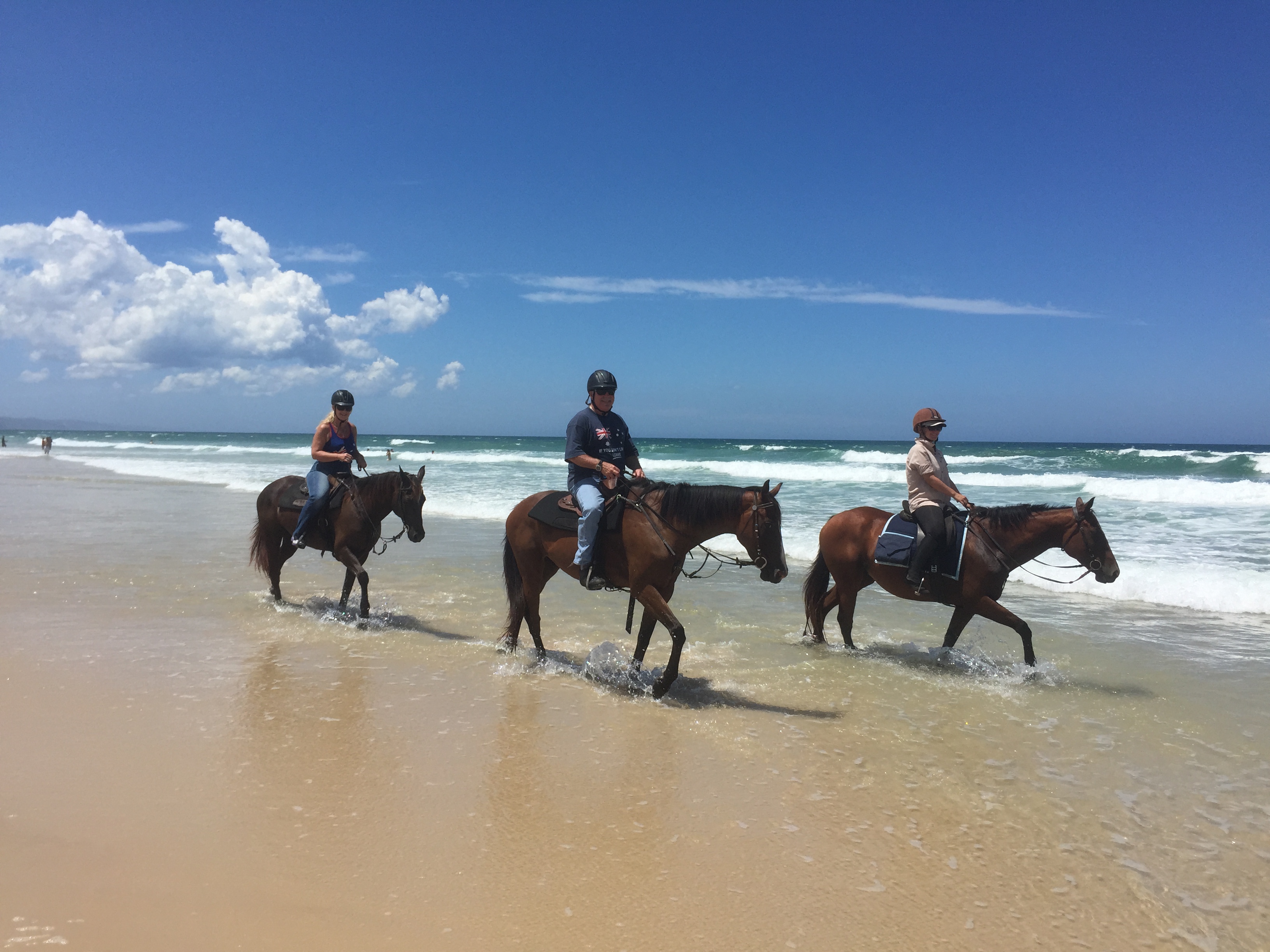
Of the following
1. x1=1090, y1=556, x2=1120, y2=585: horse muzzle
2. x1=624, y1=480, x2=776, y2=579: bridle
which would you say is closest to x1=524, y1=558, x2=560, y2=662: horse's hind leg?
x1=624, y1=480, x2=776, y2=579: bridle

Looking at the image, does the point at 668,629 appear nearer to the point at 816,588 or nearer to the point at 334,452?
the point at 816,588

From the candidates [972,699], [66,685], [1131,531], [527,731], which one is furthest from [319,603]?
[1131,531]

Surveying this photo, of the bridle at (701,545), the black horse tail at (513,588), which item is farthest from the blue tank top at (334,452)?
the bridle at (701,545)

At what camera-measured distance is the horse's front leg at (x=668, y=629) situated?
5266mm

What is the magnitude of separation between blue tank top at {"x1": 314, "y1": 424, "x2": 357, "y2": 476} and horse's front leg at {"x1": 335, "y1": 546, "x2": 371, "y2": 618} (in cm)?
91

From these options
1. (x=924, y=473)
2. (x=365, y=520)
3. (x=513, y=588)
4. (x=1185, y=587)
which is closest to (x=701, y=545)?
(x=513, y=588)

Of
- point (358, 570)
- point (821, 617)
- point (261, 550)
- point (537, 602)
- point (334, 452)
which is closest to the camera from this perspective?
point (537, 602)

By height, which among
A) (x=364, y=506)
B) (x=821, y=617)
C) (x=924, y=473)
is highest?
(x=924, y=473)

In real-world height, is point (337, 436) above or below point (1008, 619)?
above

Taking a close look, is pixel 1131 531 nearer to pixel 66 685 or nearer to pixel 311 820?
pixel 311 820

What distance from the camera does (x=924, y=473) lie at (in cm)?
657

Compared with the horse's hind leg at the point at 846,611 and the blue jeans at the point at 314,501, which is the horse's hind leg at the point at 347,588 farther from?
the horse's hind leg at the point at 846,611

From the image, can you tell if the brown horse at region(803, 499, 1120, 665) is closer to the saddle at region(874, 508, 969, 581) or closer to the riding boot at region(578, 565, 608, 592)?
the saddle at region(874, 508, 969, 581)

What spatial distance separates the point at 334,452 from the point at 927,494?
6.12 m
